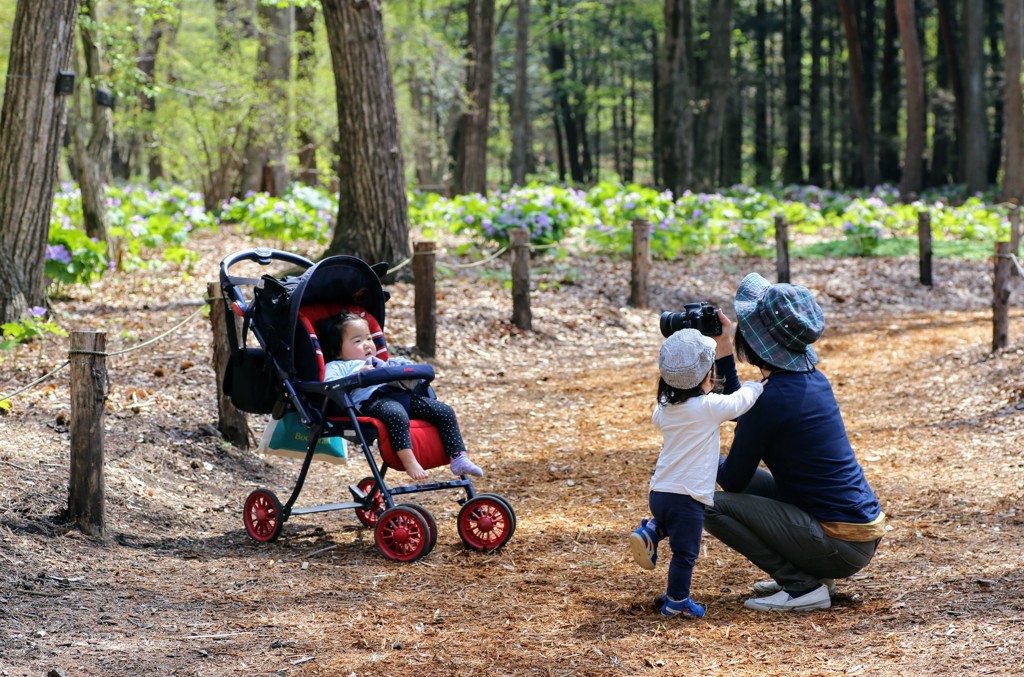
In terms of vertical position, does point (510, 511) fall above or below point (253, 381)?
below

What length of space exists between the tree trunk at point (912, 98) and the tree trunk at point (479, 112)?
9.75m

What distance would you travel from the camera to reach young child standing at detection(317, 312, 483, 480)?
16.2 ft

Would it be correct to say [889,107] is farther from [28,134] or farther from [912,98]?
[28,134]

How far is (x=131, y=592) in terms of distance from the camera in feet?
14.6

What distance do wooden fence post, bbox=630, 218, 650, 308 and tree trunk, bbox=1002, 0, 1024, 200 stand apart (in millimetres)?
12666

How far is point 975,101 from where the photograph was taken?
1073 inches

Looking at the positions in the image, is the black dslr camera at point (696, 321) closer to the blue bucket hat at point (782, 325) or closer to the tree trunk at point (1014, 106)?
the blue bucket hat at point (782, 325)

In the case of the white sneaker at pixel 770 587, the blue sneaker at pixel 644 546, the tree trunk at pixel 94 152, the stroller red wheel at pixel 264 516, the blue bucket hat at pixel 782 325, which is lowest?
the white sneaker at pixel 770 587

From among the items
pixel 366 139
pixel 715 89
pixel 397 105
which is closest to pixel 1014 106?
pixel 715 89

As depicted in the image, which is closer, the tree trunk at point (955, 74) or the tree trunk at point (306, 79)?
the tree trunk at point (306, 79)

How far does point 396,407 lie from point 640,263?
310 inches

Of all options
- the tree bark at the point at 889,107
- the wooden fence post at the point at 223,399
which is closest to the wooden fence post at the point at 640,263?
the wooden fence post at the point at 223,399

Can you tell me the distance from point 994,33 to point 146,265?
34.5 m

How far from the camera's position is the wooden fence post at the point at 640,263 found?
12.3 meters
